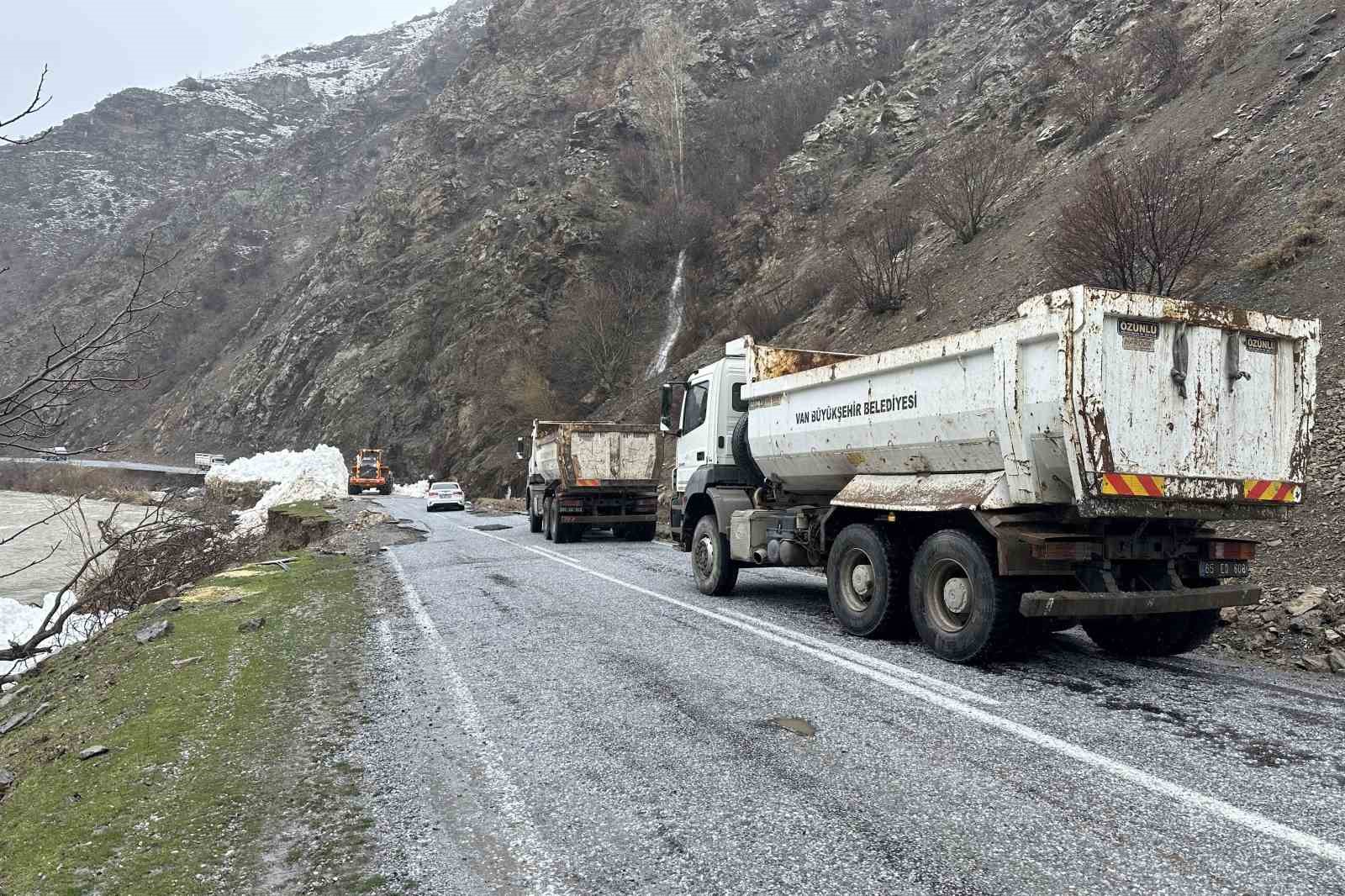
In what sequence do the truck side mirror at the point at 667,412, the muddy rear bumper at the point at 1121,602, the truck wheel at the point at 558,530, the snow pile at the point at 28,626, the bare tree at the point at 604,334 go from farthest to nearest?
1. the bare tree at the point at 604,334
2. the truck wheel at the point at 558,530
3. the truck side mirror at the point at 667,412
4. the snow pile at the point at 28,626
5. the muddy rear bumper at the point at 1121,602

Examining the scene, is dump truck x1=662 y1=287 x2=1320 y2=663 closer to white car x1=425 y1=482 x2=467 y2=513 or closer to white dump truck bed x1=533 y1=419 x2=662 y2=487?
white dump truck bed x1=533 y1=419 x2=662 y2=487

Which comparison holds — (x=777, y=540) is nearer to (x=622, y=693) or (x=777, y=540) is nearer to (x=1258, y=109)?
(x=622, y=693)

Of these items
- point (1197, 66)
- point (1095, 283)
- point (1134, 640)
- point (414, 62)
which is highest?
point (414, 62)

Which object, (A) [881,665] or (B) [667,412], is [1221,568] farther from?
(B) [667,412]

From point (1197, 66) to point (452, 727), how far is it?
2596cm

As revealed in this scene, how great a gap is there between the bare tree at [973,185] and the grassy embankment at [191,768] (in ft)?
69.0

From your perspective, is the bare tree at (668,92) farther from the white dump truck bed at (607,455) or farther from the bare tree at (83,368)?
the bare tree at (83,368)

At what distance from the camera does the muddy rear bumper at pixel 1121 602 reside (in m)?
5.36

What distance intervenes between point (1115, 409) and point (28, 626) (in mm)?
14684

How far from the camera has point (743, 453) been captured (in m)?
9.78

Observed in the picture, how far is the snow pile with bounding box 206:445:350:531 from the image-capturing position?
3362 centimetres

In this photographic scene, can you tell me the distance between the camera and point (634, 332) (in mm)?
39406

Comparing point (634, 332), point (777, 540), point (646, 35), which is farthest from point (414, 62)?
point (777, 540)

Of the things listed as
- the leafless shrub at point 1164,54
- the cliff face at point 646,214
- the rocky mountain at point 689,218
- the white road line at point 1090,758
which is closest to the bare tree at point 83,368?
the rocky mountain at point 689,218
